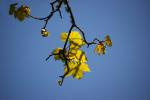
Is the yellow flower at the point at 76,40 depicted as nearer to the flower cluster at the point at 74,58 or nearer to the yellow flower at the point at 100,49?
the flower cluster at the point at 74,58

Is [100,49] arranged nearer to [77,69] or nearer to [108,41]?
[108,41]

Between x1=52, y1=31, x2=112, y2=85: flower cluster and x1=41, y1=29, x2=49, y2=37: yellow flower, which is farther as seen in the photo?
x1=41, y1=29, x2=49, y2=37: yellow flower

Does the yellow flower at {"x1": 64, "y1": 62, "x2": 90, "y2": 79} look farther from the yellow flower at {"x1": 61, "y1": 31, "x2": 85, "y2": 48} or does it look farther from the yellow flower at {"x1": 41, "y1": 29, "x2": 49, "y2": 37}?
the yellow flower at {"x1": 41, "y1": 29, "x2": 49, "y2": 37}

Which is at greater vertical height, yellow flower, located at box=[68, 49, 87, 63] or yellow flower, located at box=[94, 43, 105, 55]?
yellow flower, located at box=[94, 43, 105, 55]

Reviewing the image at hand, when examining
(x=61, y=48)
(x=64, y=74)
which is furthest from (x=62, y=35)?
(x=64, y=74)

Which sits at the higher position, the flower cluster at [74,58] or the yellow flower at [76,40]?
the yellow flower at [76,40]

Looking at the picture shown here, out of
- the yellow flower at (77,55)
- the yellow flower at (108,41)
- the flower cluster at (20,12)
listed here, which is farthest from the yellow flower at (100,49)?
the flower cluster at (20,12)

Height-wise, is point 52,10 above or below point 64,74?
above

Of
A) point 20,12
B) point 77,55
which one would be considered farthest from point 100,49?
point 20,12

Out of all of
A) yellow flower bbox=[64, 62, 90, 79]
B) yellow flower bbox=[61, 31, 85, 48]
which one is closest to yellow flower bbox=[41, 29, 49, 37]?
yellow flower bbox=[61, 31, 85, 48]

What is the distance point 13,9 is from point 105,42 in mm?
441

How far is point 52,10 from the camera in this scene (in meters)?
1.03

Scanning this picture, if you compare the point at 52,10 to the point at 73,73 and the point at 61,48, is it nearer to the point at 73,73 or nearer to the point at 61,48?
the point at 61,48

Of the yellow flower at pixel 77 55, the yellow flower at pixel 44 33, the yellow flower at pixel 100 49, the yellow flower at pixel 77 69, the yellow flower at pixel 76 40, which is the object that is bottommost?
the yellow flower at pixel 77 69
